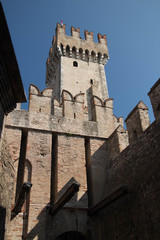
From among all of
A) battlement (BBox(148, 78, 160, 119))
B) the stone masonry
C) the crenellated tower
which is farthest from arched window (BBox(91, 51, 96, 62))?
battlement (BBox(148, 78, 160, 119))

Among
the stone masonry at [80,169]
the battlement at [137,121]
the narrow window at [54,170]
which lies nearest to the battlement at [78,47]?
the stone masonry at [80,169]

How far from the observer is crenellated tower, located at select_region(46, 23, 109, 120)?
19984 millimetres

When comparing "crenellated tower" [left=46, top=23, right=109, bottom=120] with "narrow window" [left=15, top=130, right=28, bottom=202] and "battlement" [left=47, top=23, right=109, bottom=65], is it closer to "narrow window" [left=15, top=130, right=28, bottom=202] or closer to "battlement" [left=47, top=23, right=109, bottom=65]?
"battlement" [left=47, top=23, right=109, bottom=65]

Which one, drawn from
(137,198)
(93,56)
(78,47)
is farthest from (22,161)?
(93,56)

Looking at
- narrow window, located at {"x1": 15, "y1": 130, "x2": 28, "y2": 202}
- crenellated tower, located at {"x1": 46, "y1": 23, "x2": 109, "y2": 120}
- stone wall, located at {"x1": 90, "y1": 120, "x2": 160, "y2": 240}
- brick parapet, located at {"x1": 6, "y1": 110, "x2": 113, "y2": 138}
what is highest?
crenellated tower, located at {"x1": 46, "y1": 23, "x2": 109, "y2": 120}

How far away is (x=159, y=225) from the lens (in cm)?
529

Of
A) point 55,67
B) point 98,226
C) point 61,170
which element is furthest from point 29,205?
point 55,67

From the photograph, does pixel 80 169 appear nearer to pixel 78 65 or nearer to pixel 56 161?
pixel 56 161

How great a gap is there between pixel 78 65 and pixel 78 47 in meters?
1.76

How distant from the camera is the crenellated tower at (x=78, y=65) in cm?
1998

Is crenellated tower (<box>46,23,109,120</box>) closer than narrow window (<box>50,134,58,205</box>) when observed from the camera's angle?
No

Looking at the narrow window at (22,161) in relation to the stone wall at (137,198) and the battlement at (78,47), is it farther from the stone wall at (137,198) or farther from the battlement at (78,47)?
the battlement at (78,47)

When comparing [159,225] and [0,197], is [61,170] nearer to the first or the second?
[0,197]

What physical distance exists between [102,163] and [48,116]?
8.08 feet
